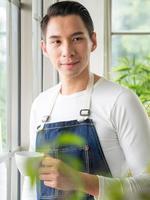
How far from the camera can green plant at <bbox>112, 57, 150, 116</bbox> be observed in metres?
2.92

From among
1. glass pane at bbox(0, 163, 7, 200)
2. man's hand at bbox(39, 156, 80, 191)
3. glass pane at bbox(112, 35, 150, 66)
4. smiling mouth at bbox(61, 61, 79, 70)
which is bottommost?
glass pane at bbox(0, 163, 7, 200)

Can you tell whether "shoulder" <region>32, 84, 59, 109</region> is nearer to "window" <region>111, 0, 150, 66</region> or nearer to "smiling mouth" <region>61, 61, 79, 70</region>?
"smiling mouth" <region>61, 61, 79, 70</region>

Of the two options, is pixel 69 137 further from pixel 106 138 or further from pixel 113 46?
pixel 113 46

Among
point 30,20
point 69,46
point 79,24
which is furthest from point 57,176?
point 30,20

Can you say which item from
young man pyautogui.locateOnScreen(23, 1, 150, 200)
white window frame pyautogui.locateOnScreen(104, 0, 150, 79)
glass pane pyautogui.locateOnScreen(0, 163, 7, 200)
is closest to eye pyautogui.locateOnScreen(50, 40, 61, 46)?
young man pyautogui.locateOnScreen(23, 1, 150, 200)

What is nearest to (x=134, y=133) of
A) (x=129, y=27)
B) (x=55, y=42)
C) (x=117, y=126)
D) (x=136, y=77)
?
(x=117, y=126)

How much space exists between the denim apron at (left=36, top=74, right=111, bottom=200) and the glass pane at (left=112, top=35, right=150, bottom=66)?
1.99 m

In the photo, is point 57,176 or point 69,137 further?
point 57,176

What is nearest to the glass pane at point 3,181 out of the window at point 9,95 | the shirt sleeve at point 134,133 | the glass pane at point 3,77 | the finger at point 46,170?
the window at point 9,95

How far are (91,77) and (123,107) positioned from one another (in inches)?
10.3

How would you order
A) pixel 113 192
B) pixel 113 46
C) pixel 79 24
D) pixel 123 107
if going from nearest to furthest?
Answer: pixel 113 192 < pixel 123 107 < pixel 79 24 < pixel 113 46

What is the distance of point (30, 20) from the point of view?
2762 millimetres

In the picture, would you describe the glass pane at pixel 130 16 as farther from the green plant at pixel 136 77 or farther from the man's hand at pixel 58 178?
the man's hand at pixel 58 178

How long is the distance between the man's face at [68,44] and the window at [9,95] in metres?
1.11
